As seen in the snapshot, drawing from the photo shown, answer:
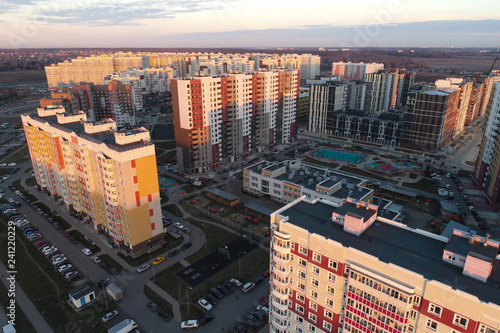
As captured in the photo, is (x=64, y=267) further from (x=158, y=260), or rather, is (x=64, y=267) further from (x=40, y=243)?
(x=158, y=260)

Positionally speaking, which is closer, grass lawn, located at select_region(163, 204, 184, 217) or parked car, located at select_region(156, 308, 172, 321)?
parked car, located at select_region(156, 308, 172, 321)

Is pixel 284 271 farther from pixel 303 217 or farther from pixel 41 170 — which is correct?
pixel 41 170

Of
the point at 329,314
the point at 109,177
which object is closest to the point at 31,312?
the point at 109,177

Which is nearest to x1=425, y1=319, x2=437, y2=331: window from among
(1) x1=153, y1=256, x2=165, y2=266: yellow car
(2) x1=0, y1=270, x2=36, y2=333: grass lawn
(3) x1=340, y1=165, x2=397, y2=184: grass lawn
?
(1) x1=153, y1=256, x2=165, y2=266: yellow car

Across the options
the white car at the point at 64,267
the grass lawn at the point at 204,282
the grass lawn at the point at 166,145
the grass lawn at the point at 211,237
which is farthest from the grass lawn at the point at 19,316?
the grass lawn at the point at 166,145

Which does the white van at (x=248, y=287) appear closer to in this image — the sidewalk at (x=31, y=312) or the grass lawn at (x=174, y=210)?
the sidewalk at (x=31, y=312)

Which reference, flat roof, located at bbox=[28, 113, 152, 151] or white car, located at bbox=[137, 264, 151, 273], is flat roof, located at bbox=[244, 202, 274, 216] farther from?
flat roof, located at bbox=[28, 113, 152, 151]
